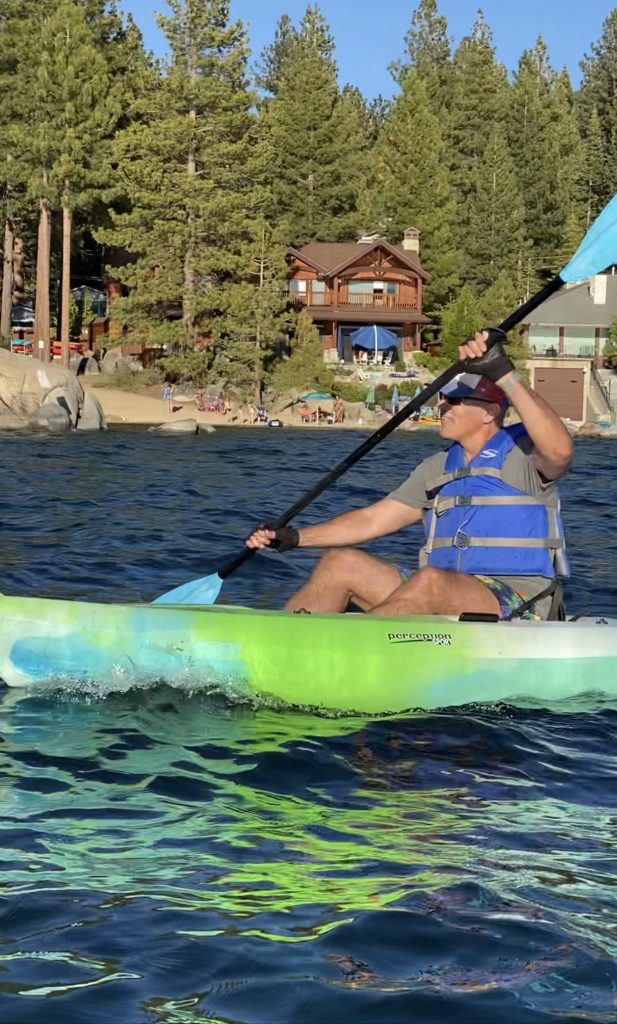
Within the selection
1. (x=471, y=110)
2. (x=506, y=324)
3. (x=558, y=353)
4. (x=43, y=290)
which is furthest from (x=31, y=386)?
(x=471, y=110)

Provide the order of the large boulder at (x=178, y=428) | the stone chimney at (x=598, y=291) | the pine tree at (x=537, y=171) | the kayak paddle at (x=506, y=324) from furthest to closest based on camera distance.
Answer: the pine tree at (x=537, y=171) → the stone chimney at (x=598, y=291) → the large boulder at (x=178, y=428) → the kayak paddle at (x=506, y=324)

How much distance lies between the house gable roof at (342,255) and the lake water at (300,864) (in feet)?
161

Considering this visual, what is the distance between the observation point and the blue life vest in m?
6.16

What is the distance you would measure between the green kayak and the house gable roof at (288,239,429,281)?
48.8 metres

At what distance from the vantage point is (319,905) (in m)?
3.97

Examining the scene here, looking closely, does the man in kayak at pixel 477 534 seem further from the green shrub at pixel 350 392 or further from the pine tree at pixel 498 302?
the pine tree at pixel 498 302

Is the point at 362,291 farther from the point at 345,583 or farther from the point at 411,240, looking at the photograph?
the point at 345,583

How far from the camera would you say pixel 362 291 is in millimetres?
56156

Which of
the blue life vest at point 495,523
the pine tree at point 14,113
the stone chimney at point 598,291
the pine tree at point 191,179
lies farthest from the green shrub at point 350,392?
the blue life vest at point 495,523

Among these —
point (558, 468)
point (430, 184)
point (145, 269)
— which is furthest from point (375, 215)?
point (558, 468)

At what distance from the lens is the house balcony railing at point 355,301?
55.4m

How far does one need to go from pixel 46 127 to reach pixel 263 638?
38.9 meters

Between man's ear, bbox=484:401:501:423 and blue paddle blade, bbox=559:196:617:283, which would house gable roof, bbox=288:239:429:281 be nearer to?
blue paddle blade, bbox=559:196:617:283

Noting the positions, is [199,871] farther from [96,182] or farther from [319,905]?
[96,182]
